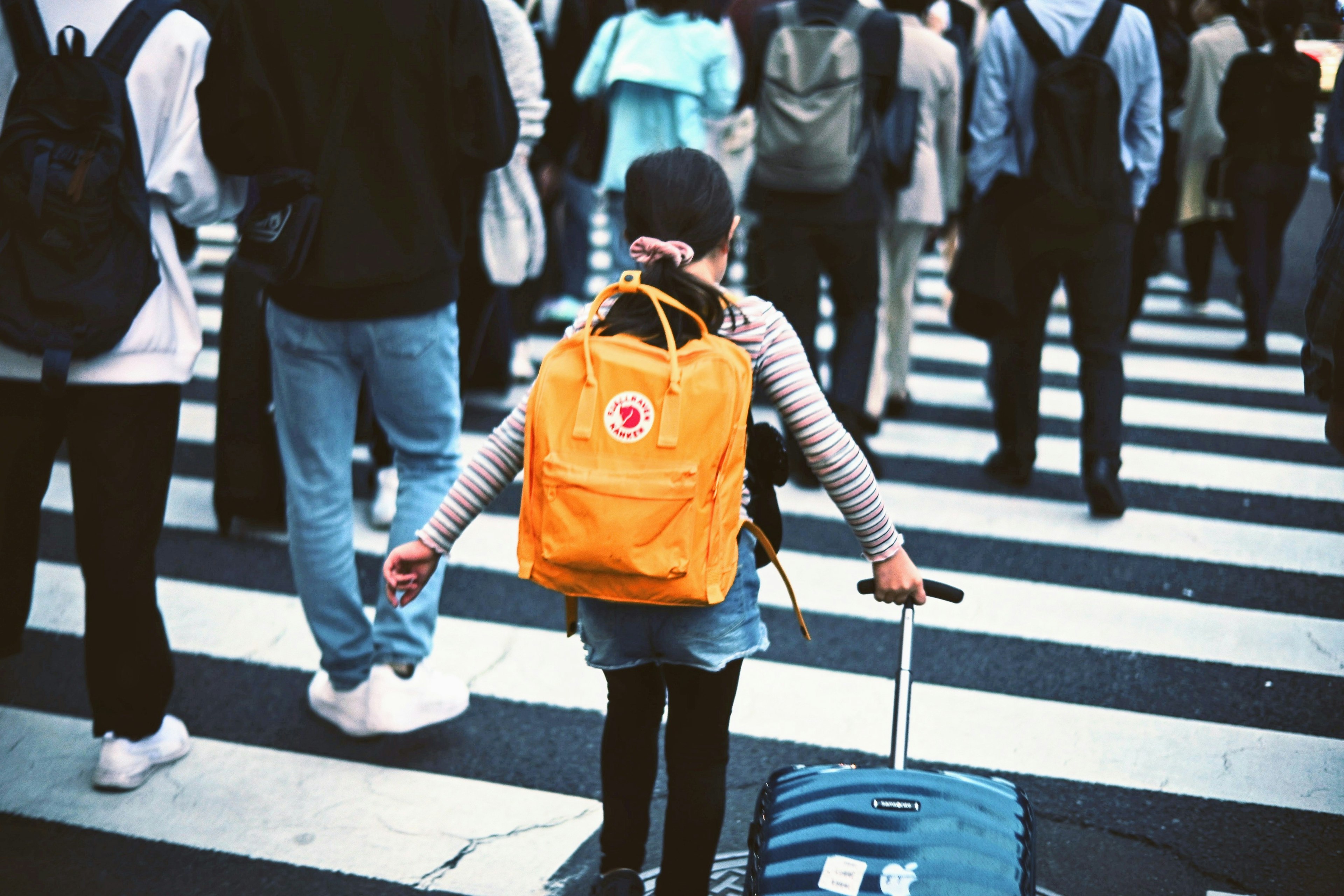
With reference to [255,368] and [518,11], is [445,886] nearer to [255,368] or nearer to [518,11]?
[255,368]

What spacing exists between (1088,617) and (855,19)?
276cm

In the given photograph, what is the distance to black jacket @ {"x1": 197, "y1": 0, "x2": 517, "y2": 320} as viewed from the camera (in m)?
3.34

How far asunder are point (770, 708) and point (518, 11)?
311 centimetres

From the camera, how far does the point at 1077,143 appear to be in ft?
18.1

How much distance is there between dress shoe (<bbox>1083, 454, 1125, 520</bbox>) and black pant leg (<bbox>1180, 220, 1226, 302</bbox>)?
4.37 metres

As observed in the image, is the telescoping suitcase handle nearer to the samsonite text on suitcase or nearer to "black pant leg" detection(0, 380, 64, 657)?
"black pant leg" detection(0, 380, 64, 657)

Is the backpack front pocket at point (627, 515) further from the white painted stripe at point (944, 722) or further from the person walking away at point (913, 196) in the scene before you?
the person walking away at point (913, 196)

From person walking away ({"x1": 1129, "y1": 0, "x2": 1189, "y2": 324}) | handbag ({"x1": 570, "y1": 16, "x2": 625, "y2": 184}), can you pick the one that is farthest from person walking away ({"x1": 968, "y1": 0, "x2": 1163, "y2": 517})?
person walking away ({"x1": 1129, "y1": 0, "x2": 1189, "y2": 324})

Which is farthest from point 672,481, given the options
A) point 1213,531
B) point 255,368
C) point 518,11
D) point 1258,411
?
point 1258,411

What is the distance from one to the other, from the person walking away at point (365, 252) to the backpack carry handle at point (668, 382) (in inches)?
51.1

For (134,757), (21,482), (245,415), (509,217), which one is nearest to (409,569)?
(21,482)

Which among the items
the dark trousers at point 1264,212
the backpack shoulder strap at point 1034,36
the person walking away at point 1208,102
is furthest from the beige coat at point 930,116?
the person walking away at point 1208,102

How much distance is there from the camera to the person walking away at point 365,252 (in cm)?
336

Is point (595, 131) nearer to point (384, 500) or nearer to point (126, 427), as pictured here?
point (384, 500)
